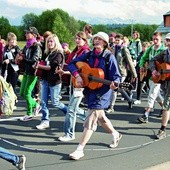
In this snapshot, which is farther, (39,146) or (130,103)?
(130,103)

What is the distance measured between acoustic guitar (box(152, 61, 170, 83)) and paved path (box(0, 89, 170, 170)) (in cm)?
106

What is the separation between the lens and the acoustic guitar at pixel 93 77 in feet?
19.0

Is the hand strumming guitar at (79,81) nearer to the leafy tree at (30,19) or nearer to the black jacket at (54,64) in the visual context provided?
the black jacket at (54,64)

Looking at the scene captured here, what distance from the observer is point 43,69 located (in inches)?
289

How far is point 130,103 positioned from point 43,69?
3471mm

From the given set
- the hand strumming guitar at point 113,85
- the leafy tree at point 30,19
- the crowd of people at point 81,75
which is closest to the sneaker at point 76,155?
the crowd of people at point 81,75

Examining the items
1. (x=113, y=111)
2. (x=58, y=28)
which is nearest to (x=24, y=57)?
(x=113, y=111)

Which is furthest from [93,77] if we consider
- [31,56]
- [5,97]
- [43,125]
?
[31,56]

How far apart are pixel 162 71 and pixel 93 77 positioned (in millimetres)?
1663

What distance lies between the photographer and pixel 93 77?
5.84 meters

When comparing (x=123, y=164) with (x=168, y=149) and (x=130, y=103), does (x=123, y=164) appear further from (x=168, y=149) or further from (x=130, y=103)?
(x=130, y=103)

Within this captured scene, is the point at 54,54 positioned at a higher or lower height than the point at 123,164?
higher

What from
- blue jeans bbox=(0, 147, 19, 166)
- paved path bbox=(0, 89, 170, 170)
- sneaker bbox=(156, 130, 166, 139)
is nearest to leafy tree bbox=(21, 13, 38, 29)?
paved path bbox=(0, 89, 170, 170)

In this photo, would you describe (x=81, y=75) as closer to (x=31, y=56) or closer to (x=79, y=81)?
(x=79, y=81)
